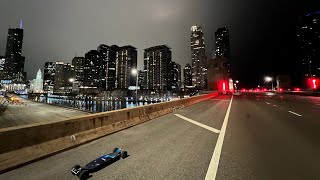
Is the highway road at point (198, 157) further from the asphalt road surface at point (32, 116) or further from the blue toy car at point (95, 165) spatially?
the asphalt road surface at point (32, 116)

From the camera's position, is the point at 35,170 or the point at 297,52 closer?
the point at 35,170

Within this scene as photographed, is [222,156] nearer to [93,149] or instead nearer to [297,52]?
[93,149]

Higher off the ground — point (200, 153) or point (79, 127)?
point (79, 127)

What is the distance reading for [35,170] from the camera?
4531 mm

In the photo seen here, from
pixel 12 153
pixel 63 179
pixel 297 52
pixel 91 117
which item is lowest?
pixel 63 179

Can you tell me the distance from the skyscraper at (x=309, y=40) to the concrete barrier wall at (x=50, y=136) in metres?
192

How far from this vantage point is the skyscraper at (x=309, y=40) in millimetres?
165188

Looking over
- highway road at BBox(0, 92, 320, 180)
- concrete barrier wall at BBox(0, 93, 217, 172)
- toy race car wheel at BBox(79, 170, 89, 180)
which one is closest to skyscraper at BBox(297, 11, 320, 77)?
highway road at BBox(0, 92, 320, 180)

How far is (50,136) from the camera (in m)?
5.68

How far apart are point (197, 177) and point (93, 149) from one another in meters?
3.30

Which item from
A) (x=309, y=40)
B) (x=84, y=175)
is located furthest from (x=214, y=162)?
(x=309, y=40)

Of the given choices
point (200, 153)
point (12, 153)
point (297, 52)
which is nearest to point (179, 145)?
point (200, 153)

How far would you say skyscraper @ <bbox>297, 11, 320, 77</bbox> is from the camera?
16519 cm

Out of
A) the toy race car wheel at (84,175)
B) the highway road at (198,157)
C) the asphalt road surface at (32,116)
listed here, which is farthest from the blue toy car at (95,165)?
the asphalt road surface at (32,116)
